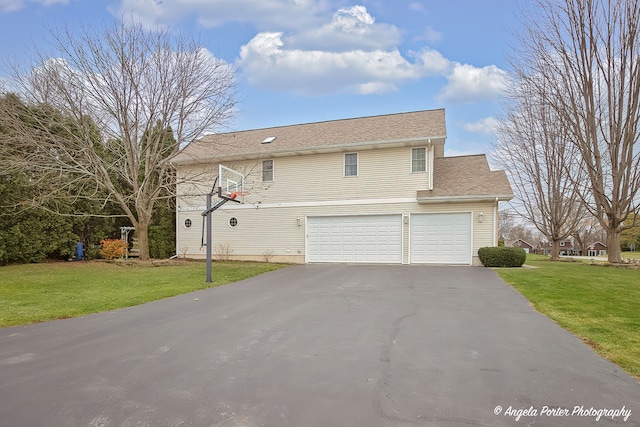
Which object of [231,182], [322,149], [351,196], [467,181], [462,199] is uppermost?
[322,149]

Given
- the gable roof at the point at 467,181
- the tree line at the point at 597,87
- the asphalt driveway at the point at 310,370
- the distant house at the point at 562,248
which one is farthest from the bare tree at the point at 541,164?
the distant house at the point at 562,248

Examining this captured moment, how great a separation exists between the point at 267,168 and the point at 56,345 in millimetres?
13456

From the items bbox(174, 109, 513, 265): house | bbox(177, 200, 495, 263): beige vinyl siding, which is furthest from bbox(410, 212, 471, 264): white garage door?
bbox(177, 200, 495, 263): beige vinyl siding

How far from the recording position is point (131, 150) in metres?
14.3

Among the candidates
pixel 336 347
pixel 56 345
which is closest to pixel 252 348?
pixel 336 347

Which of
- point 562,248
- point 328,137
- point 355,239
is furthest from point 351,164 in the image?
point 562,248

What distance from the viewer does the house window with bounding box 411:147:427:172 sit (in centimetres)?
1520

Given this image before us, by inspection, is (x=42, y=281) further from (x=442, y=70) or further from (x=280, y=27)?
(x=442, y=70)

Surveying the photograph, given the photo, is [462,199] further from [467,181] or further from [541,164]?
[541,164]

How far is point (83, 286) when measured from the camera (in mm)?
9516

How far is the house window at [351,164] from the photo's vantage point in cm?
1611

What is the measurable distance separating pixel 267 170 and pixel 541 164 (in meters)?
16.0

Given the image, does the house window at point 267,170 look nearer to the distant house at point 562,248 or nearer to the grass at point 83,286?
the grass at point 83,286

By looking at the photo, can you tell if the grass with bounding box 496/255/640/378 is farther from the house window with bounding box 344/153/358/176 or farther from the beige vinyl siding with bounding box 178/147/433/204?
the house window with bounding box 344/153/358/176
